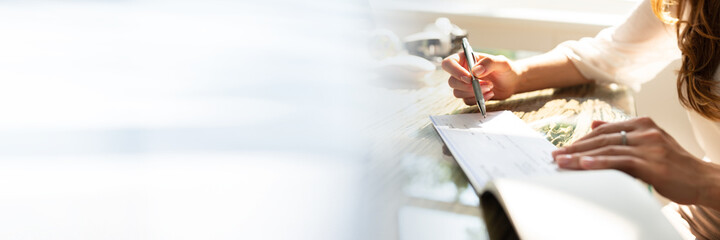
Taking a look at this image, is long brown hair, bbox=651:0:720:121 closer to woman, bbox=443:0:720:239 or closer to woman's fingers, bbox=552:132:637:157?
woman, bbox=443:0:720:239

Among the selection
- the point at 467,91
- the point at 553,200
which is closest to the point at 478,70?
the point at 467,91

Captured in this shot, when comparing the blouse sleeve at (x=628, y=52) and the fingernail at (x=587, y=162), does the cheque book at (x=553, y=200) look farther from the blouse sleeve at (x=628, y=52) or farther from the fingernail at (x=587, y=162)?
Result: the blouse sleeve at (x=628, y=52)

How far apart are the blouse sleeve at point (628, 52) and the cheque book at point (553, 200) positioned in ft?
1.46

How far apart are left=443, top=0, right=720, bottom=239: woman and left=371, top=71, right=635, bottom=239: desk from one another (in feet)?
0.12

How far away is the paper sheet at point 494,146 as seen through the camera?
0.60 meters

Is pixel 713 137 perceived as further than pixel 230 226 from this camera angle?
Yes

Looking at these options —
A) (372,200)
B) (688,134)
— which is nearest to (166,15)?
(372,200)

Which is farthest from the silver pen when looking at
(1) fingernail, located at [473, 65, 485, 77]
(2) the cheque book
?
(2) the cheque book

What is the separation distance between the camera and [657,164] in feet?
1.87

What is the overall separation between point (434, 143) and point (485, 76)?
26 cm

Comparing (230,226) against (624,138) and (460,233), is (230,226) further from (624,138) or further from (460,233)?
(624,138)

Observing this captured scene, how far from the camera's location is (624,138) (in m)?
0.60

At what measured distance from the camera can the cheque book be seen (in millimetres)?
449

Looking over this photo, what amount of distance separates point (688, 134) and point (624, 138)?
4.22ft
